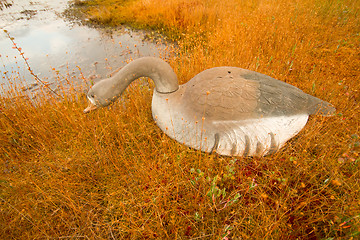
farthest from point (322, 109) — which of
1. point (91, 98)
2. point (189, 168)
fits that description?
point (91, 98)

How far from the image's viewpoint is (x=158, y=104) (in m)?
2.38

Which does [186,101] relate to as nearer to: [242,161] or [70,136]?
[242,161]

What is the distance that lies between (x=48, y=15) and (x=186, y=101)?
341 inches

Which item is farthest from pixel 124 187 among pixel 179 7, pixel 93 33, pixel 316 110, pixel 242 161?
pixel 179 7

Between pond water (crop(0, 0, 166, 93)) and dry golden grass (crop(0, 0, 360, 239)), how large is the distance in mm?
1416

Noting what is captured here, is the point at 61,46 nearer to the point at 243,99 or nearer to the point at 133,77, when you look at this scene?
the point at 133,77

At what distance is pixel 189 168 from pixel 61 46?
18.4 feet

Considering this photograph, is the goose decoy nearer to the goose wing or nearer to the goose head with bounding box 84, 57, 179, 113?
the goose wing

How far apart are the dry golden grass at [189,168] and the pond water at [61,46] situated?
4.65 ft

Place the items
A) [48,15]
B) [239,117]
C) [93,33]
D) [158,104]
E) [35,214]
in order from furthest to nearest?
[48,15] < [93,33] < [158,104] < [239,117] < [35,214]

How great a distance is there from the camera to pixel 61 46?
5297 millimetres

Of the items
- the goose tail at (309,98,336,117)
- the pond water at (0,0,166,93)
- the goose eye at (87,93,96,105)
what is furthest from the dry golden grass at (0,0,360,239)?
the pond water at (0,0,166,93)

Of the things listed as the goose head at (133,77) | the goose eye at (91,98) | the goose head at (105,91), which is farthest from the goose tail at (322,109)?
the goose eye at (91,98)

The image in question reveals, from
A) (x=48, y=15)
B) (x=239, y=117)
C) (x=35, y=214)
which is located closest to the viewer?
(x=35, y=214)
